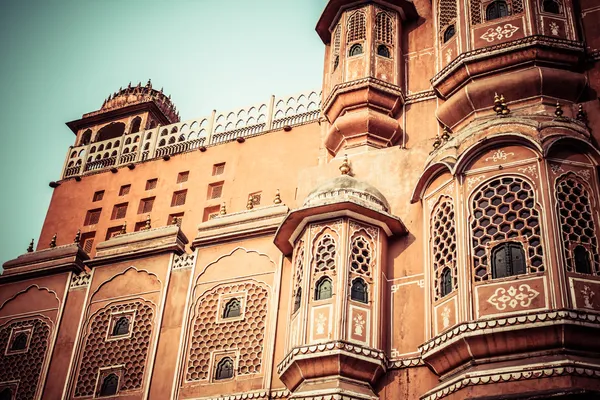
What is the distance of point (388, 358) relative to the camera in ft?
41.7

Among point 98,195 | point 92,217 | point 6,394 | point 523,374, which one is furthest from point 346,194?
point 98,195

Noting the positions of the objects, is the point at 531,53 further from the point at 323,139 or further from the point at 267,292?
the point at 267,292

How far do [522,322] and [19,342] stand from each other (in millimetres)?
10435

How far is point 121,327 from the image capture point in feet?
52.7

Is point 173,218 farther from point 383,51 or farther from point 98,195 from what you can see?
point 383,51

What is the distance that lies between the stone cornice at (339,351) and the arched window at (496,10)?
7.10 m

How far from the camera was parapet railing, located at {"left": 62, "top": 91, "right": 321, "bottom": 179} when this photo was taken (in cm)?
1998

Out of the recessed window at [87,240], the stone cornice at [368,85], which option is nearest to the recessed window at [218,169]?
the recessed window at [87,240]

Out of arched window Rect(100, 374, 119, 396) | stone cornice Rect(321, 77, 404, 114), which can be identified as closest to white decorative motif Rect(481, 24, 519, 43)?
stone cornice Rect(321, 77, 404, 114)

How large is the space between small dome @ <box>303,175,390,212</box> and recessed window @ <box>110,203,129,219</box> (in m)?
7.82

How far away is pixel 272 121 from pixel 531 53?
7236 mm

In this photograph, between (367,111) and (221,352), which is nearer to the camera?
(221,352)

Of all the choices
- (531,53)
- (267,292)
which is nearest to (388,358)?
(267,292)

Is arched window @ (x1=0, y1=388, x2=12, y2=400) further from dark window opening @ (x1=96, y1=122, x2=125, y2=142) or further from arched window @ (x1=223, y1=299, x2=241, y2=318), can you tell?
dark window opening @ (x1=96, y1=122, x2=125, y2=142)
